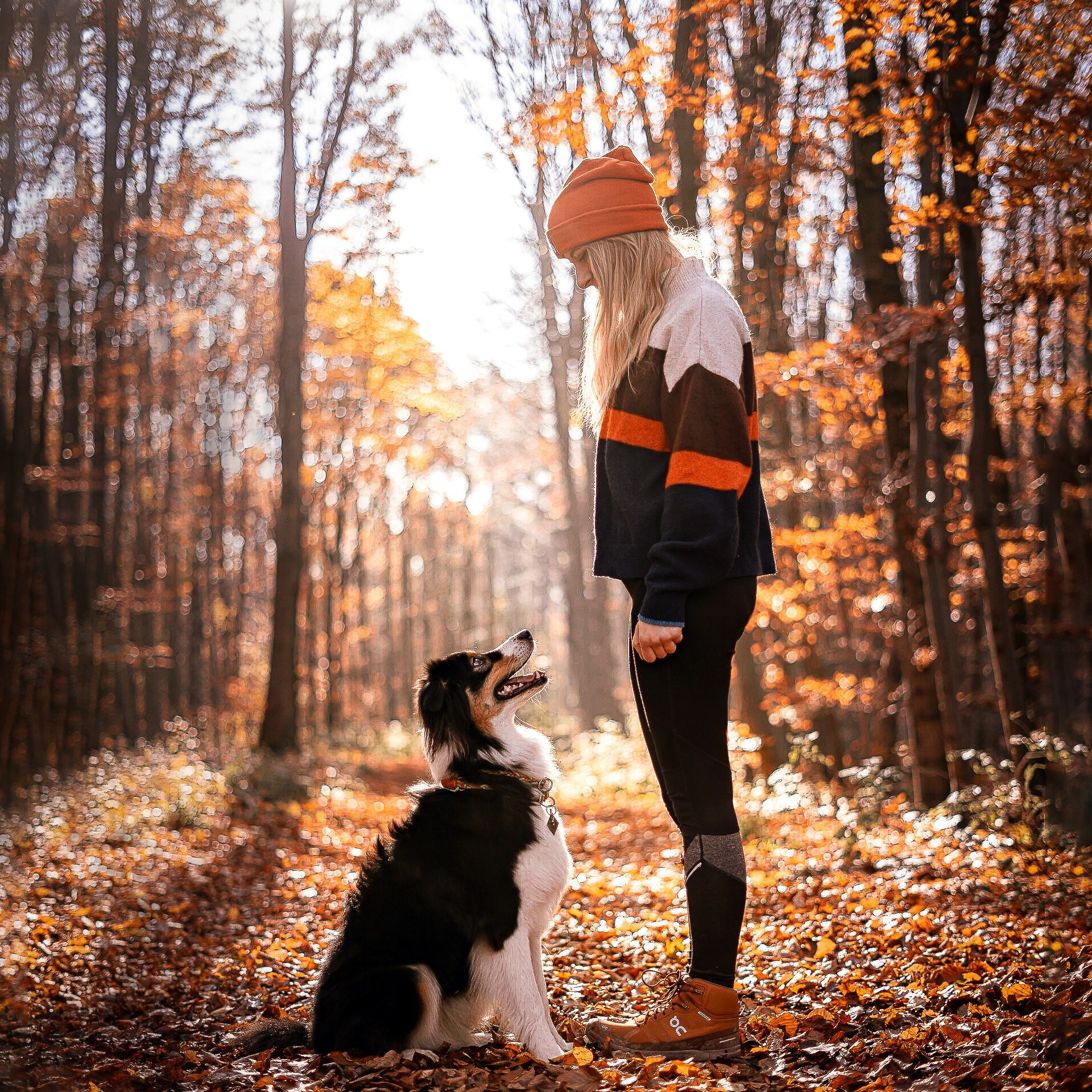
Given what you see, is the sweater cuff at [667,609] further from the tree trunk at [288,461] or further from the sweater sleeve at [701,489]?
the tree trunk at [288,461]

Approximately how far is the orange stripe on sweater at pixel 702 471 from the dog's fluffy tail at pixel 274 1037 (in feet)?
7.17

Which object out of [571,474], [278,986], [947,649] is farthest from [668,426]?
[571,474]

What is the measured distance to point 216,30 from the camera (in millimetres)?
9422

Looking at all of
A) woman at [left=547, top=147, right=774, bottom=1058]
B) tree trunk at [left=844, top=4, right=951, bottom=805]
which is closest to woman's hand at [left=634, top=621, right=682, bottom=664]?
woman at [left=547, top=147, right=774, bottom=1058]

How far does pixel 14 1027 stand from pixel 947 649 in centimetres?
578

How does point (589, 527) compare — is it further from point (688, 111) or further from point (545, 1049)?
point (545, 1049)

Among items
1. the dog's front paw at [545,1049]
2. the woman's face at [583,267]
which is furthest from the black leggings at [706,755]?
the woman's face at [583,267]

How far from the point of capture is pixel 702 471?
2492mm

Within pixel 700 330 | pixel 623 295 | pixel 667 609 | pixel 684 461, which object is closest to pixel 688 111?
pixel 623 295

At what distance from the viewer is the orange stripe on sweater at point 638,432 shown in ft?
8.86

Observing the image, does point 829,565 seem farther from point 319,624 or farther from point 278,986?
point 319,624

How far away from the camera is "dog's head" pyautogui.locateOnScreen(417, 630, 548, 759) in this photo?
3127 mm

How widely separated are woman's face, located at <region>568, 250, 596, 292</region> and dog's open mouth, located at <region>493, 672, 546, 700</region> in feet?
4.57

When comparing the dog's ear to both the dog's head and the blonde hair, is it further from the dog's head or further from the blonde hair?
the blonde hair
